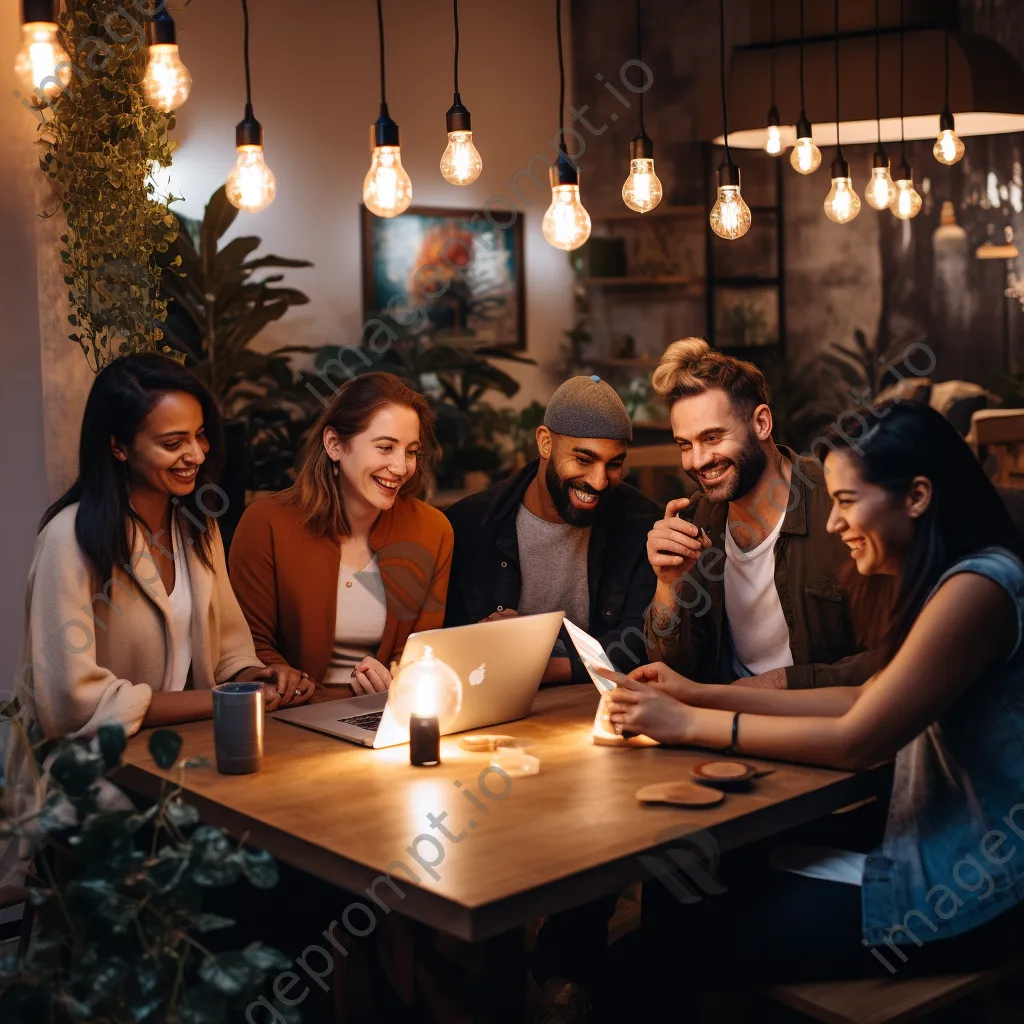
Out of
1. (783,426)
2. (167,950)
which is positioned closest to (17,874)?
(167,950)

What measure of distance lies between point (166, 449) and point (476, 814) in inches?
46.2

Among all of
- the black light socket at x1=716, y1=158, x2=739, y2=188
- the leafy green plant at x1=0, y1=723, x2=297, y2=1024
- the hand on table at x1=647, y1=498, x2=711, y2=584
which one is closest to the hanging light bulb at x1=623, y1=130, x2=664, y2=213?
A: the black light socket at x1=716, y1=158, x2=739, y2=188

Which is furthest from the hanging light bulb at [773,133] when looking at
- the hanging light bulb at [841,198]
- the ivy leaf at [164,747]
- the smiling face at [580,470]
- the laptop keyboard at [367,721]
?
the ivy leaf at [164,747]

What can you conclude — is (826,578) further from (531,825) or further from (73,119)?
(73,119)

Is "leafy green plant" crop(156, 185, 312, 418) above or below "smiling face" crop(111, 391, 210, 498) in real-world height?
above

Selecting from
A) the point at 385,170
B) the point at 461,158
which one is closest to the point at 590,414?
the point at 461,158

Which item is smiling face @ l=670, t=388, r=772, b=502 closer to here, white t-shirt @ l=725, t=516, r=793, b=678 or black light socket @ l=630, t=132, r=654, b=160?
white t-shirt @ l=725, t=516, r=793, b=678

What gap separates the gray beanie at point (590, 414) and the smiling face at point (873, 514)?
3.36 ft

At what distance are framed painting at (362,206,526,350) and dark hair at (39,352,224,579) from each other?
11.8 ft

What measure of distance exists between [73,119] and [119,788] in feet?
6.94

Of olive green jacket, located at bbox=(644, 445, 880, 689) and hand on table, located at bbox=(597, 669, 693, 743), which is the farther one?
olive green jacket, located at bbox=(644, 445, 880, 689)

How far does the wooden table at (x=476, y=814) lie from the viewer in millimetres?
1796

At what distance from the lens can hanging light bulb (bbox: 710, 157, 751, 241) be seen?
3.18 meters

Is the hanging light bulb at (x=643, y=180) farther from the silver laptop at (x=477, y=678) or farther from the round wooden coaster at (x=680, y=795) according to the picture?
the round wooden coaster at (x=680, y=795)
